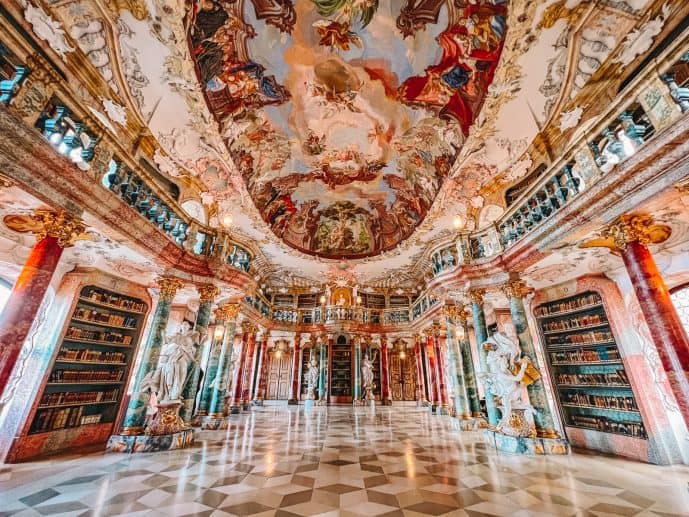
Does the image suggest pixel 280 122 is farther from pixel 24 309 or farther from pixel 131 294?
pixel 24 309

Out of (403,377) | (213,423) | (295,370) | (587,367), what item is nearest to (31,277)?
(213,423)

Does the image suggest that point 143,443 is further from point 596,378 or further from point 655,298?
point 596,378

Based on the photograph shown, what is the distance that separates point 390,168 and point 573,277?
7606 millimetres

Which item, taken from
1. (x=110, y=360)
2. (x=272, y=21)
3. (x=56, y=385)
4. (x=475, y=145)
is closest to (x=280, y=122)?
(x=272, y=21)

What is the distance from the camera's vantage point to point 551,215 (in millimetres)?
6211

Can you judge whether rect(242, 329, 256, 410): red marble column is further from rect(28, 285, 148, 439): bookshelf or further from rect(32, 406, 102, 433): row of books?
rect(32, 406, 102, 433): row of books

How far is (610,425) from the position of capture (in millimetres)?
7488

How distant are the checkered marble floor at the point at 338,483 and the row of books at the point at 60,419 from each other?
4.72ft

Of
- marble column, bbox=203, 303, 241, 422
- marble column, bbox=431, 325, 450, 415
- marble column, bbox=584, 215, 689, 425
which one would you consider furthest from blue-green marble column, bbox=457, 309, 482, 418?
marble column, bbox=203, 303, 241, 422

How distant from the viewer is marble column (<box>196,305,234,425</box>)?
10.9 m

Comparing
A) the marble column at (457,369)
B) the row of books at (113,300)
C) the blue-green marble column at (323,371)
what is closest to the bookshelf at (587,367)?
the marble column at (457,369)

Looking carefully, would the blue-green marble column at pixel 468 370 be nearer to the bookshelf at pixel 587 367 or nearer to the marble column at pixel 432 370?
the bookshelf at pixel 587 367

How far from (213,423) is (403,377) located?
44.1ft

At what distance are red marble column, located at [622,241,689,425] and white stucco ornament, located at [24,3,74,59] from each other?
428 inches
